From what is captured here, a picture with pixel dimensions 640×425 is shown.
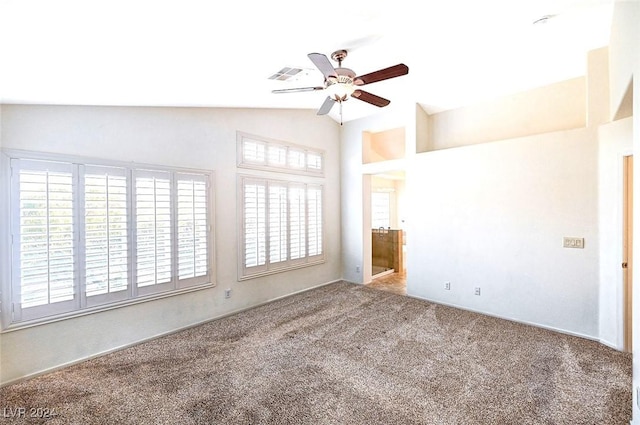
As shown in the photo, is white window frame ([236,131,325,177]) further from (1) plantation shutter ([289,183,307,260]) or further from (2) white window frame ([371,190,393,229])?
(2) white window frame ([371,190,393,229])

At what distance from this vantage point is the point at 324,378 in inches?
102

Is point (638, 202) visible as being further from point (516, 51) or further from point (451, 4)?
point (516, 51)

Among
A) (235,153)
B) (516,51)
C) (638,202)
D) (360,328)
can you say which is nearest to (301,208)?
(235,153)

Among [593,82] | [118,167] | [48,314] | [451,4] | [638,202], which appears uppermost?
[451,4]

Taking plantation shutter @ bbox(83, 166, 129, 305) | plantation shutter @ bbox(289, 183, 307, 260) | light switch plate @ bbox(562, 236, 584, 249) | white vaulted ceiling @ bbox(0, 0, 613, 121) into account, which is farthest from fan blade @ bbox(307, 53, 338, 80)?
light switch plate @ bbox(562, 236, 584, 249)

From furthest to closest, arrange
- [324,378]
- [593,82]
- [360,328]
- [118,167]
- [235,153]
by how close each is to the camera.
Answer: [235,153] → [360,328] → [593,82] → [118,167] → [324,378]

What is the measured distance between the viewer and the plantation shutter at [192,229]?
3.60 m

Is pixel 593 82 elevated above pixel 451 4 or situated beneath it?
situated beneath

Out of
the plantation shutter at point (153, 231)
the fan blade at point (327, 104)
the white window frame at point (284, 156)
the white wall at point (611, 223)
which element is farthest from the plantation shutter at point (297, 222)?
the white wall at point (611, 223)

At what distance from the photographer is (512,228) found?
3896 mm

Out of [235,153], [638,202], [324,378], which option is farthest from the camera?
[235,153]

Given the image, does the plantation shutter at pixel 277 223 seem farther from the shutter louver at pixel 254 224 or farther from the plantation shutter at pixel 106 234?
the plantation shutter at pixel 106 234

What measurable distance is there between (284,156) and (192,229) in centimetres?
203

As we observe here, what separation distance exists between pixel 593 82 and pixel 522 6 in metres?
1.67
